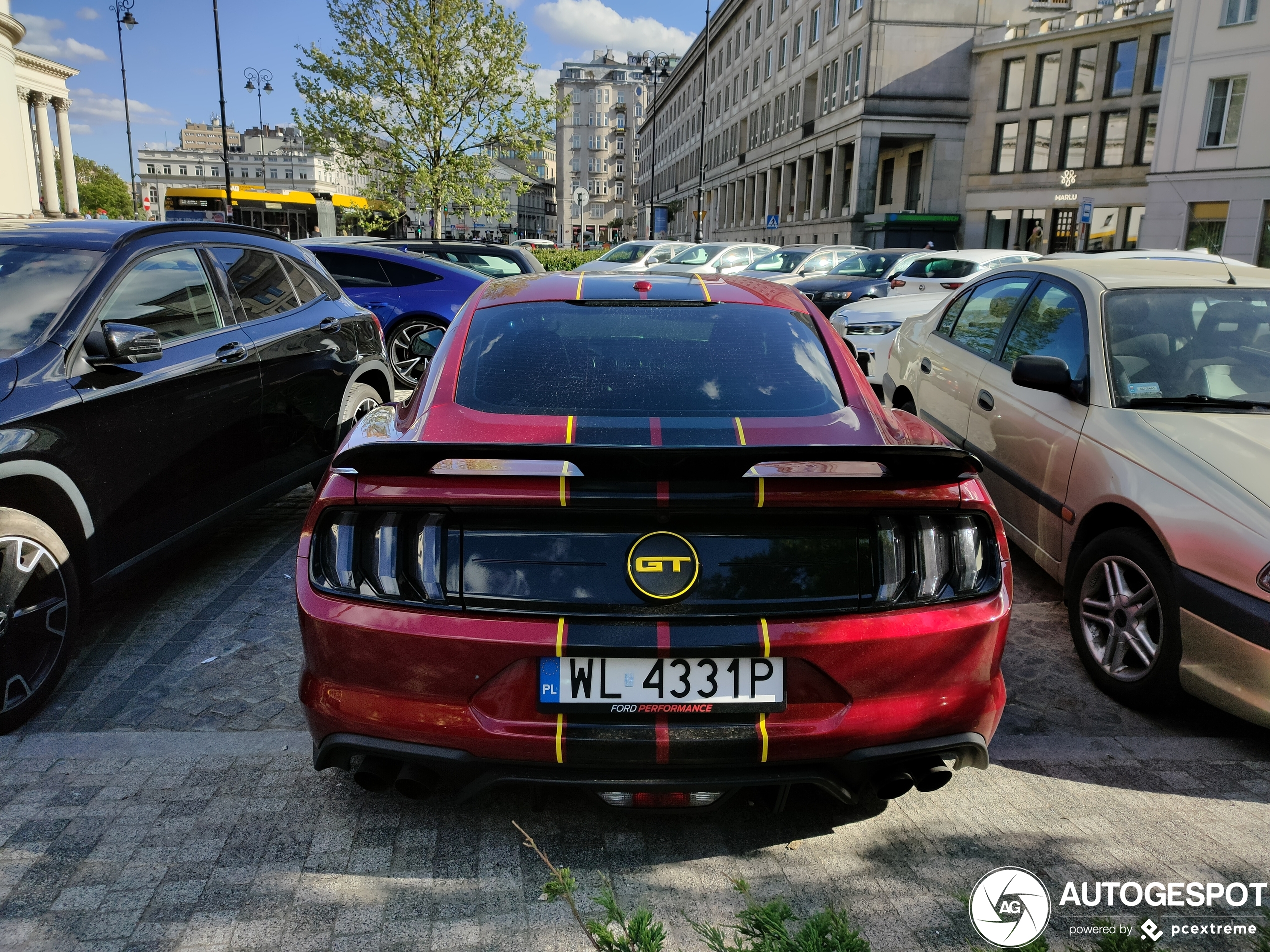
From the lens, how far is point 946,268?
1689 centimetres

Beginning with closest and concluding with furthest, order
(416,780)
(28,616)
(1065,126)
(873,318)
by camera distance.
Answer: (416,780) → (28,616) → (873,318) → (1065,126)

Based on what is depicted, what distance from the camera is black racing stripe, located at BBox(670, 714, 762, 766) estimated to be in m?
2.34

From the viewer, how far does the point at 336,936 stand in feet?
7.63

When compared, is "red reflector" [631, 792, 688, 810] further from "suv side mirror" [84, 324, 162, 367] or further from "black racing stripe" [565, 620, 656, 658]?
"suv side mirror" [84, 324, 162, 367]

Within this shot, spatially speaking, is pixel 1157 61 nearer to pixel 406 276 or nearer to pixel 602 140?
pixel 406 276

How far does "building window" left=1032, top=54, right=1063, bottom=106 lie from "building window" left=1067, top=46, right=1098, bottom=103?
79 centimetres

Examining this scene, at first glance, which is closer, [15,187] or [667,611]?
[667,611]

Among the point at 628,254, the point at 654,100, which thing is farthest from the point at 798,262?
the point at 654,100

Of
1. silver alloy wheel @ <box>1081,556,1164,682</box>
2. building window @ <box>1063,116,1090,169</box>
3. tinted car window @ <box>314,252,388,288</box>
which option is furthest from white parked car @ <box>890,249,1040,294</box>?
building window @ <box>1063,116,1090,169</box>

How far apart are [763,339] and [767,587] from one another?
120 centimetres

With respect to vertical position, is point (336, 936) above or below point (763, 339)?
below

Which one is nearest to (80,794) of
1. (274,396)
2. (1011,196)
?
(274,396)

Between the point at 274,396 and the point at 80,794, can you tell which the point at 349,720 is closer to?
the point at 80,794

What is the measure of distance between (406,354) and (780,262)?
1442 cm
